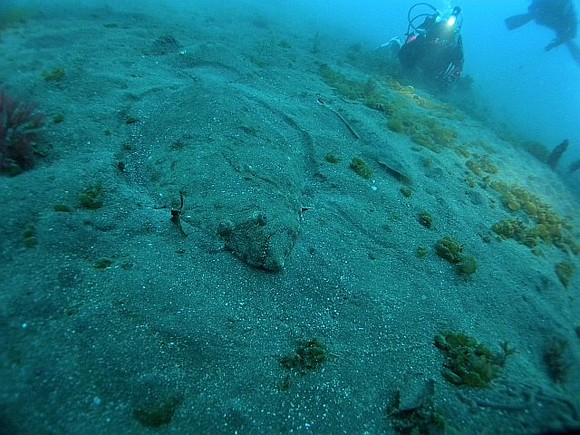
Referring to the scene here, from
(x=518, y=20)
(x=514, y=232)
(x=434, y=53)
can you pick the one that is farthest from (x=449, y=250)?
(x=518, y=20)

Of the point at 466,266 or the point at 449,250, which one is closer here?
the point at 466,266

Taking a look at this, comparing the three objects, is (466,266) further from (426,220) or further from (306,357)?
(306,357)

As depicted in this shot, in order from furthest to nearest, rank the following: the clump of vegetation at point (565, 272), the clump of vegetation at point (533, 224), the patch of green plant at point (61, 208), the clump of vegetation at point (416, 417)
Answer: the clump of vegetation at point (533, 224) < the clump of vegetation at point (565, 272) < the patch of green plant at point (61, 208) < the clump of vegetation at point (416, 417)

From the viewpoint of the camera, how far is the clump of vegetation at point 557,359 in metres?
5.64

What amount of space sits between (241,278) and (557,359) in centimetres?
621

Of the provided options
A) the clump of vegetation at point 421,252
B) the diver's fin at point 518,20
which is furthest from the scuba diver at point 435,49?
the clump of vegetation at point 421,252

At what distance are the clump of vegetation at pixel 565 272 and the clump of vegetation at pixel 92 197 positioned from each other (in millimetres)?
11279

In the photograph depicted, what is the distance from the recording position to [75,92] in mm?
8094

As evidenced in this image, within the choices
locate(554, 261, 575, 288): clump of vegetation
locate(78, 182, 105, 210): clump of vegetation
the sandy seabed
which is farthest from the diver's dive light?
locate(78, 182, 105, 210): clump of vegetation

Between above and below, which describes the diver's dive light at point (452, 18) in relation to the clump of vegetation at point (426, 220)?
above

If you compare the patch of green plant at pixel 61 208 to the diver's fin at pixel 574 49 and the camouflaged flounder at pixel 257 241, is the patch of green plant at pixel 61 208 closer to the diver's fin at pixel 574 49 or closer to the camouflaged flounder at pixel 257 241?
the camouflaged flounder at pixel 257 241

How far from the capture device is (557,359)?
19.1ft

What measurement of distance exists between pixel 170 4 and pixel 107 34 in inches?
584

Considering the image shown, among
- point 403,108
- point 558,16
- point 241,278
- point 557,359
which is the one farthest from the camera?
point 558,16
